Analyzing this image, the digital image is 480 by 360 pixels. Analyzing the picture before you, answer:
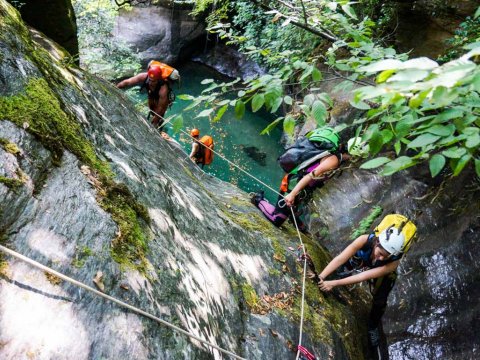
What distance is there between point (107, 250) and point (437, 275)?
553cm

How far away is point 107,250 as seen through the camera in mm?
2186

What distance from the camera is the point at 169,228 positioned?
3.06 meters

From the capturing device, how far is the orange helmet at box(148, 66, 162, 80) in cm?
705

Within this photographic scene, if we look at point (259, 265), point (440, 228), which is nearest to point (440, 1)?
point (440, 228)

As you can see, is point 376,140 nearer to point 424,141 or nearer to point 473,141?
point 424,141

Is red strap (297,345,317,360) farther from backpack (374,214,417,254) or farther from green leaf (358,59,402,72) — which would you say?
green leaf (358,59,402,72)

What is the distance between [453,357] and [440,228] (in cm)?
210

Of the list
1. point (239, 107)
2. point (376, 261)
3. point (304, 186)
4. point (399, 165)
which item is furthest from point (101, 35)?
point (399, 165)

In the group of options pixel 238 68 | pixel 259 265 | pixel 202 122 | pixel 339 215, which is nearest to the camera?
pixel 259 265

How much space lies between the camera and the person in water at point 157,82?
23.3ft

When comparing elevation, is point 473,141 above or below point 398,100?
below

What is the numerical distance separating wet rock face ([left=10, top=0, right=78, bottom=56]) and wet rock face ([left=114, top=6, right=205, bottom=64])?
17.1 meters

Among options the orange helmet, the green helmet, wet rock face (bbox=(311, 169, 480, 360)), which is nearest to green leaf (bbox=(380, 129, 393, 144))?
the green helmet

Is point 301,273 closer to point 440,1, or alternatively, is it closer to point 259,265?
point 259,265
